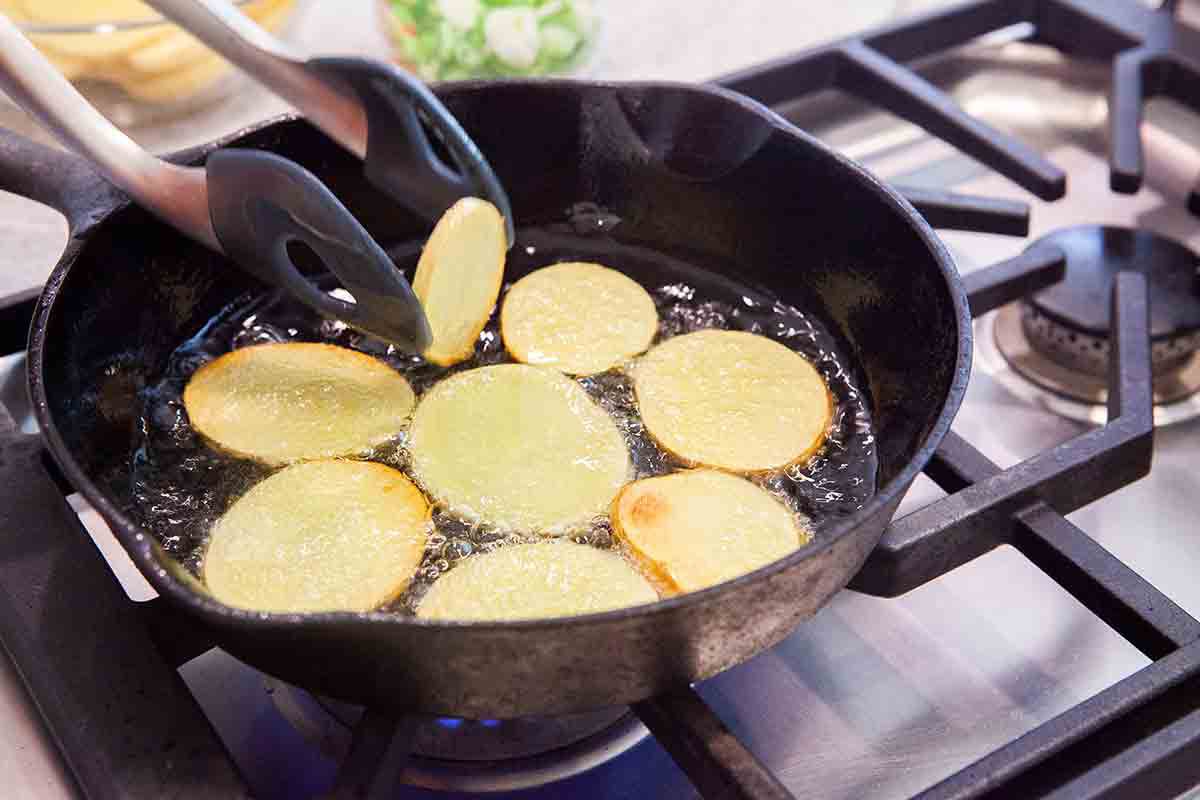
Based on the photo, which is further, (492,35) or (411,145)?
(492,35)

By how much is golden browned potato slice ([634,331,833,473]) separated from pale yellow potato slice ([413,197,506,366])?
132mm

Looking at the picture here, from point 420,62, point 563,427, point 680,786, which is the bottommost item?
point 680,786

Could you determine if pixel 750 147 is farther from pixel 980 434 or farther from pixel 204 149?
pixel 204 149

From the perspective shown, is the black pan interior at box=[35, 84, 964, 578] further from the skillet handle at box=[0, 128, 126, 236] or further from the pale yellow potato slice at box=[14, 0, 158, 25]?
the pale yellow potato slice at box=[14, 0, 158, 25]

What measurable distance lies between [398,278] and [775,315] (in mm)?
338

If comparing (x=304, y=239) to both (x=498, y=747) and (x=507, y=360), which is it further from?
(x=498, y=747)

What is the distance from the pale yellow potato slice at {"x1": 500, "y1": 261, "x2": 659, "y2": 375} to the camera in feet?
3.14

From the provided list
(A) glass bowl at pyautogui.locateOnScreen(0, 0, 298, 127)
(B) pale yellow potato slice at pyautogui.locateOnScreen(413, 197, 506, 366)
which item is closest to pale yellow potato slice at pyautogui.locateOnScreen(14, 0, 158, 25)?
(A) glass bowl at pyautogui.locateOnScreen(0, 0, 298, 127)

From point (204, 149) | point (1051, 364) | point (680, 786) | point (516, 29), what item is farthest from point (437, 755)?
point (516, 29)

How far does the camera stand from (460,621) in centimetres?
54

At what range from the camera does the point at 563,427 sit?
0.88 metres

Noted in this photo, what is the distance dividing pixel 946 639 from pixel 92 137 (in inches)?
25.7

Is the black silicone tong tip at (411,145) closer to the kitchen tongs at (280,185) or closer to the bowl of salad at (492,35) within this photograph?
the kitchen tongs at (280,185)

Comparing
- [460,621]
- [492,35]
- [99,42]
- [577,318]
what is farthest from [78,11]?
[460,621]
